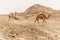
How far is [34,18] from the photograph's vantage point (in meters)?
1.61

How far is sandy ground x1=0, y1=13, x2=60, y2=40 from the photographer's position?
140 centimetres

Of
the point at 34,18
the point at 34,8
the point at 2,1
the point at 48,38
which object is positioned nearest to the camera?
the point at 48,38

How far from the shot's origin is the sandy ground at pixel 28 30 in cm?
140

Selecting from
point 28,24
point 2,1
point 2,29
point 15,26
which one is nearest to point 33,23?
point 28,24

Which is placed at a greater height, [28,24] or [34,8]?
[34,8]

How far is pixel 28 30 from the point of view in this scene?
1469mm

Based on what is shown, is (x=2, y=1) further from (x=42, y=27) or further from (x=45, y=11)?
(x=42, y=27)

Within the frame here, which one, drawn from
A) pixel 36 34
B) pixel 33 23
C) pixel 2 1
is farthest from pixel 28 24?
pixel 2 1

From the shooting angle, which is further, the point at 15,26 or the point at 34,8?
the point at 34,8

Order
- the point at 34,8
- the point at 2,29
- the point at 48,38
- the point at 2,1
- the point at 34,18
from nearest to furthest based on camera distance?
the point at 48,38 → the point at 2,29 → the point at 34,18 → the point at 34,8 → the point at 2,1

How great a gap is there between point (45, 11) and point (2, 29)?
1.43 ft

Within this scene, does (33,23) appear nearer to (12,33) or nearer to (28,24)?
(28,24)

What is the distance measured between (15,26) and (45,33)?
265 millimetres

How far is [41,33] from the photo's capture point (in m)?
1.44
